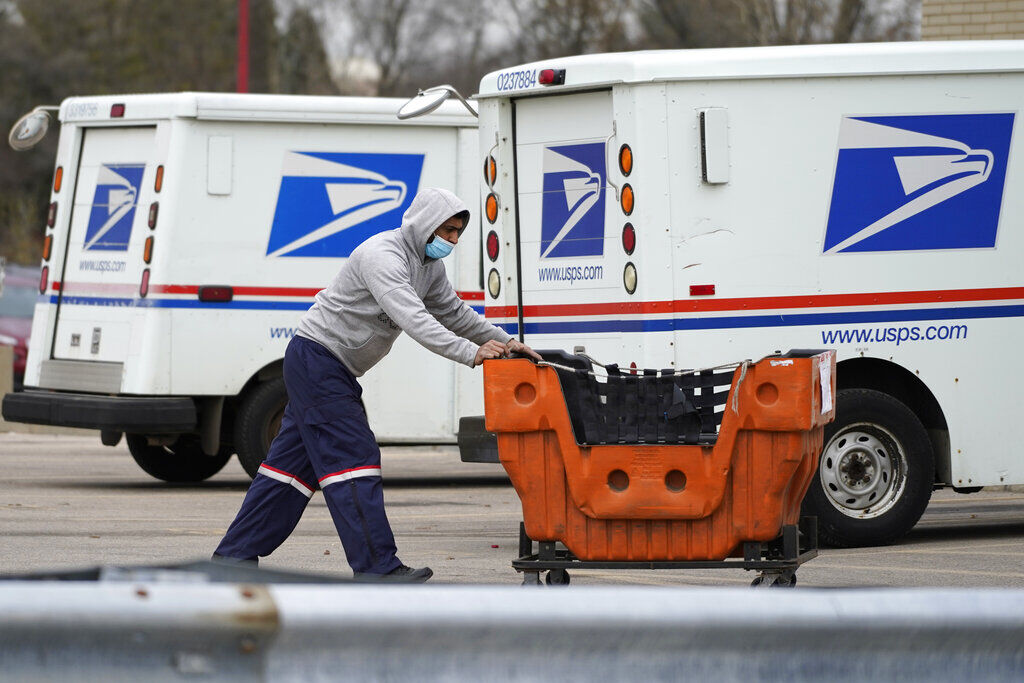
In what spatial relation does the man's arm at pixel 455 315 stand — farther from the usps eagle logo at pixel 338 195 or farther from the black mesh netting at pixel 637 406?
the usps eagle logo at pixel 338 195

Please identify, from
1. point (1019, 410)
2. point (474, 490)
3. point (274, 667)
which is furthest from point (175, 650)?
point (474, 490)

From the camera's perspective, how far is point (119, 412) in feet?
37.1

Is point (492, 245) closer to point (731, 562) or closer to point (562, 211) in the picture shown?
point (562, 211)

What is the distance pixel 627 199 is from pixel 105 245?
16.0 feet

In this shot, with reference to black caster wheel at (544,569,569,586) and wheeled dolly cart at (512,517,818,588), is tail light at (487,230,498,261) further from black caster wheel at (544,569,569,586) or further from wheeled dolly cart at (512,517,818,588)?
black caster wheel at (544,569,569,586)

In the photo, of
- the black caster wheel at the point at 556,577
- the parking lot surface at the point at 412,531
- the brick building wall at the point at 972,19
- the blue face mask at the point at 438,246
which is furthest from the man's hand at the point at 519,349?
the brick building wall at the point at 972,19

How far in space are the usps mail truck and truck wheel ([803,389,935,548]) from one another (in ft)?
0.03

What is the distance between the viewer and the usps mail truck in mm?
8633

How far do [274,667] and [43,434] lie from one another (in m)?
16.4

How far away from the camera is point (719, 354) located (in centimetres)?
861

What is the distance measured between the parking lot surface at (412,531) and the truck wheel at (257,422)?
0.35 meters

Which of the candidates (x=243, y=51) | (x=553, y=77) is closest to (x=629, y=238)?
(x=553, y=77)

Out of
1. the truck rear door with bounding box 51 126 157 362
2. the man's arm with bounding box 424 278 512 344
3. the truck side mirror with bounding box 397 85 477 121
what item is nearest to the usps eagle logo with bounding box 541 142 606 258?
the truck side mirror with bounding box 397 85 477 121

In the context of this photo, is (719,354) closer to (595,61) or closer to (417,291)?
(595,61)
